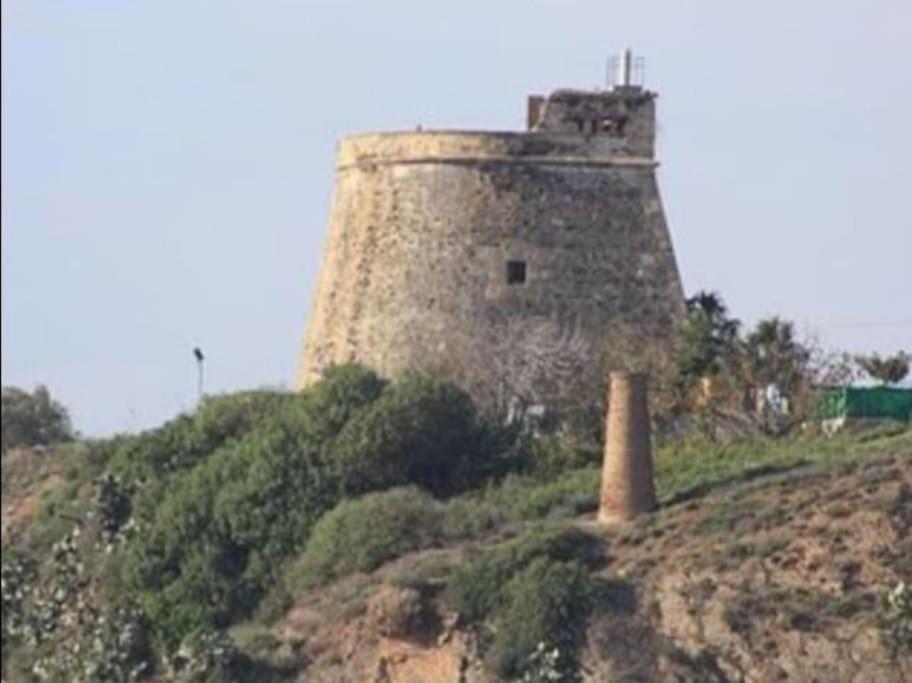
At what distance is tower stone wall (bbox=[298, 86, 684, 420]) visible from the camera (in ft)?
179

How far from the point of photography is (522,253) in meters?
54.9

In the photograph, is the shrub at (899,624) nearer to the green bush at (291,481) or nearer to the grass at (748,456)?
the grass at (748,456)

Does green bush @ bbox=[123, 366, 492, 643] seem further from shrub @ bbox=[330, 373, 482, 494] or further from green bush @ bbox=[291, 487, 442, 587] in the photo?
green bush @ bbox=[291, 487, 442, 587]

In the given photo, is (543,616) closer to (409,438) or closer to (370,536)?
(370,536)

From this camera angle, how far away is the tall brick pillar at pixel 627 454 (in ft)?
160

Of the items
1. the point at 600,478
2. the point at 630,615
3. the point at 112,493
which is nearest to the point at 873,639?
the point at 630,615

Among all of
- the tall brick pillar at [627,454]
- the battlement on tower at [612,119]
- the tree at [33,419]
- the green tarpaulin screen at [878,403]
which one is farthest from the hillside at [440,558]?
the tree at [33,419]

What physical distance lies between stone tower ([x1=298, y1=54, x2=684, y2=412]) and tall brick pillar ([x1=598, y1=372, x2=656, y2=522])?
16.8ft

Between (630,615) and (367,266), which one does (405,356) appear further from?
(630,615)

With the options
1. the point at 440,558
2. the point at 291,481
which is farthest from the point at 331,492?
the point at 440,558

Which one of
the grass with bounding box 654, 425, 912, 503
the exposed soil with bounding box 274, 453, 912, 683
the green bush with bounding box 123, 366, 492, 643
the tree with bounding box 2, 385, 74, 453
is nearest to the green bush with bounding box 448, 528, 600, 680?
the exposed soil with bounding box 274, 453, 912, 683

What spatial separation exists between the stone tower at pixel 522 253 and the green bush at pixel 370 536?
3628mm

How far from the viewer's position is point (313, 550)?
51.5 m

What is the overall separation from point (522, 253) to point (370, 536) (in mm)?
5684
